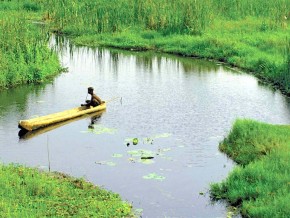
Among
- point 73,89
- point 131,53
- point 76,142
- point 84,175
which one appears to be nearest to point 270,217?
point 84,175

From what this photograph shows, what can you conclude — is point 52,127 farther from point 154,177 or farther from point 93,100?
point 154,177

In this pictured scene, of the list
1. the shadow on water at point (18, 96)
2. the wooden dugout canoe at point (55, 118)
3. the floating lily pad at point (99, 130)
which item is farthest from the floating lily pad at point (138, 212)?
the shadow on water at point (18, 96)

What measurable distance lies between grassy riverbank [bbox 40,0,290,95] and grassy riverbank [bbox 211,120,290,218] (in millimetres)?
13627

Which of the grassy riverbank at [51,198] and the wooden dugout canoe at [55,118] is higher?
the wooden dugout canoe at [55,118]

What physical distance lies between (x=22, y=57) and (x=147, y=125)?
8.94 m

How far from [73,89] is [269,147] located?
38.5 feet

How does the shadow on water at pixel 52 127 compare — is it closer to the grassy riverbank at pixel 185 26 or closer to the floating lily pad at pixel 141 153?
the floating lily pad at pixel 141 153

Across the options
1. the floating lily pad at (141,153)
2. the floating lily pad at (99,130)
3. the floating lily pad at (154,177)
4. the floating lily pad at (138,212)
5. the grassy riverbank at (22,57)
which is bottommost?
the floating lily pad at (138,212)

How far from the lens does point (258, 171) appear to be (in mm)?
16562

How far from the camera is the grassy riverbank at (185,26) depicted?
119 feet

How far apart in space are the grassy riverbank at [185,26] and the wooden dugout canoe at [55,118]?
11.7 m

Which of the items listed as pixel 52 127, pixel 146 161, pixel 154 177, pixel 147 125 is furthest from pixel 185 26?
pixel 154 177

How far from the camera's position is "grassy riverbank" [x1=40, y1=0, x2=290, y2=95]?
36219 mm

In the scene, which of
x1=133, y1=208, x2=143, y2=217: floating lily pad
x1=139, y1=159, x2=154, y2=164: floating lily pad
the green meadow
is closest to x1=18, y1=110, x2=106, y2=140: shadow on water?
the green meadow
